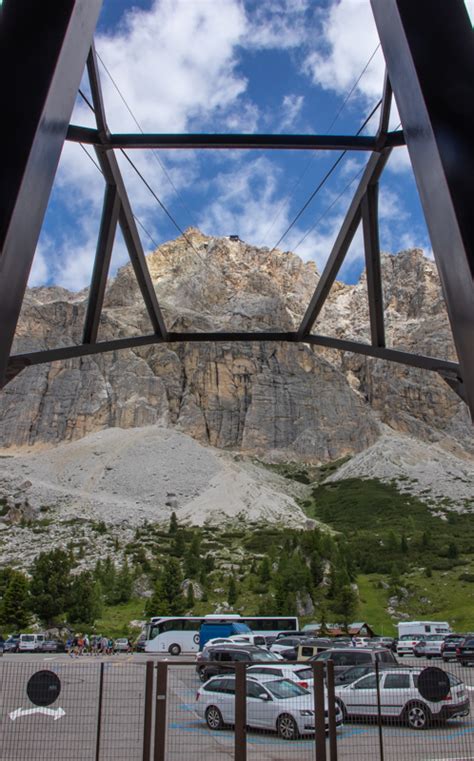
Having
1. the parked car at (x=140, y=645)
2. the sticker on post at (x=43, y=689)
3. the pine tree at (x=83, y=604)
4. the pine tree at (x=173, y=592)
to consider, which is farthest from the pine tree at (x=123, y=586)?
the sticker on post at (x=43, y=689)

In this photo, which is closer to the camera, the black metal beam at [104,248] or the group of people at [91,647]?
the black metal beam at [104,248]

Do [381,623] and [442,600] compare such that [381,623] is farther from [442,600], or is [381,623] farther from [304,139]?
[304,139]

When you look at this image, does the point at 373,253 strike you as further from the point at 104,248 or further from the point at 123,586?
the point at 123,586

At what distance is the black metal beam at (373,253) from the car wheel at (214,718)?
264 inches

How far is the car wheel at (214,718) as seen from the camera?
10.5 metres

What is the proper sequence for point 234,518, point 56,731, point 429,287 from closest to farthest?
point 56,731
point 234,518
point 429,287

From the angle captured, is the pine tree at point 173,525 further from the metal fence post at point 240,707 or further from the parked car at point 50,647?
the metal fence post at point 240,707

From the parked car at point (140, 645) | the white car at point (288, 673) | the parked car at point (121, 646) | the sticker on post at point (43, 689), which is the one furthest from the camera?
the parked car at point (140, 645)

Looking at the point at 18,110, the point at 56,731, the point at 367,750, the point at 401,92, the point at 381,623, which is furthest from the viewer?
the point at 381,623

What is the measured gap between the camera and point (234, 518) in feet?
309

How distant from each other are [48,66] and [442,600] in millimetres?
59547

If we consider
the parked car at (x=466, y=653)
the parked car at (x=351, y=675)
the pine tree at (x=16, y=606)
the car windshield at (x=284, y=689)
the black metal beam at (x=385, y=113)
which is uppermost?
the pine tree at (x=16, y=606)

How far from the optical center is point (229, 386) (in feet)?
459

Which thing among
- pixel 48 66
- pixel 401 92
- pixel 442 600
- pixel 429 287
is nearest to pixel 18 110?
pixel 48 66
